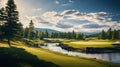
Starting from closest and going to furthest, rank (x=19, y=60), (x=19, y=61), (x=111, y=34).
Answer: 1. (x=19, y=61)
2. (x=19, y=60)
3. (x=111, y=34)

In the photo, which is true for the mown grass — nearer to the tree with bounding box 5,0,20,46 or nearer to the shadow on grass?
the shadow on grass

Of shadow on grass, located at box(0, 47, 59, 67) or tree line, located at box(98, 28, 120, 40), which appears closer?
shadow on grass, located at box(0, 47, 59, 67)

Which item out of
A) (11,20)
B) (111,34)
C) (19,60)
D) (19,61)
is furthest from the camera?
(111,34)

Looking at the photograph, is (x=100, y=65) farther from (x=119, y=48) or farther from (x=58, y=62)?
(x=119, y=48)

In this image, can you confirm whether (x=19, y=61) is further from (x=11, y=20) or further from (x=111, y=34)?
(x=111, y=34)

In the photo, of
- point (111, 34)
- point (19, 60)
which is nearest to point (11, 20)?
point (19, 60)

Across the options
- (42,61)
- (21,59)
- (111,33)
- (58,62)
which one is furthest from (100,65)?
(111,33)

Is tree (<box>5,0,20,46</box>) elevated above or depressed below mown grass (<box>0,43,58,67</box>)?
above

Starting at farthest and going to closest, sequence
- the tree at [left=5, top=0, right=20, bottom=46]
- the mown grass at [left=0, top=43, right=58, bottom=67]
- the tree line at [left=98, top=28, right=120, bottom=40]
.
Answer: the tree line at [left=98, top=28, right=120, bottom=40], the tree at [left=5, top=0, right=20, bottom=46], the mown grass at [left=0, top=43, right=58, bottom=67]

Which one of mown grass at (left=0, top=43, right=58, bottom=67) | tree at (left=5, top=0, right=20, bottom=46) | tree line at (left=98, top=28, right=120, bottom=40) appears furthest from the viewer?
tree line at (left=98, top=28, right=120, bottom=40)

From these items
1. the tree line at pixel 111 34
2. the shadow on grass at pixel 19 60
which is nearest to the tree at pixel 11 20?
the shadow on grass at pixel 19 60

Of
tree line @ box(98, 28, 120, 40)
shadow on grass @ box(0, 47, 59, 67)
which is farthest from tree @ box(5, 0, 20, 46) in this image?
tree line @ box(98, 28, 120, 40)

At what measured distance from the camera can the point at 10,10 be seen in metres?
47.3

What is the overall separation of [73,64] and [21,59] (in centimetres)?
765
